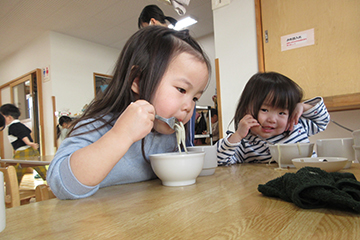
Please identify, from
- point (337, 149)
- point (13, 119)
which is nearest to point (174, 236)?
point (337, 149)

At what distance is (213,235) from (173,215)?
9 cm

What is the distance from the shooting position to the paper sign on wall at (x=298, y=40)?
2107 millimetres

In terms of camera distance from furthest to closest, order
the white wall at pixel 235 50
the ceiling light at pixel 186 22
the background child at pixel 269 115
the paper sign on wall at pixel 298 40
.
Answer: the ceiling light at pixel 186 22 → the white wall at pixel 235 50 → the paper sign on wall at pixel 298 40 → the background child at pixel 269 115

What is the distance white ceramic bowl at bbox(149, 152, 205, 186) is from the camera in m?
0.57

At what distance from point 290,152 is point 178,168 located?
17.1 inches

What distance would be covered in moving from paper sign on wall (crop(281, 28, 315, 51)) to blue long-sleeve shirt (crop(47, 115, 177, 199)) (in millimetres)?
1766

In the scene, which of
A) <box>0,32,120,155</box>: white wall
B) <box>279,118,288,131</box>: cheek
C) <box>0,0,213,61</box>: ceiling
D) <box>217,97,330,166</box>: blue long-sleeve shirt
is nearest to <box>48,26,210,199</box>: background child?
<box>217,97,330,166</box>: blue long-sleeve shirt

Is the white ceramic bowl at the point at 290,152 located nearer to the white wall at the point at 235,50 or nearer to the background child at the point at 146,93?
the background child at the point at 146,93

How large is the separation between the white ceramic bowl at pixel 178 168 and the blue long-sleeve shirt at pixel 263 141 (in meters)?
0.43

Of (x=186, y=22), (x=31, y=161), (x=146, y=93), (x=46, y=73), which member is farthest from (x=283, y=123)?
(x=46, y=73)

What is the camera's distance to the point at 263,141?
1.25 meters

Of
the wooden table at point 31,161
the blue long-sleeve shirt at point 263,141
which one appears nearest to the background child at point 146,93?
the blue long-sleeve shirt at point 263,141

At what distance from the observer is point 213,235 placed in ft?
0.88

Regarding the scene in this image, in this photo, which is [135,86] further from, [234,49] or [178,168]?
[234,49]
